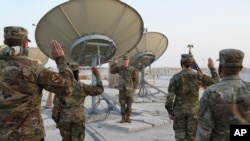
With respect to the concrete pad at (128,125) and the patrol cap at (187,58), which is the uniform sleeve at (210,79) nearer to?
the patrol cap at (187,58)

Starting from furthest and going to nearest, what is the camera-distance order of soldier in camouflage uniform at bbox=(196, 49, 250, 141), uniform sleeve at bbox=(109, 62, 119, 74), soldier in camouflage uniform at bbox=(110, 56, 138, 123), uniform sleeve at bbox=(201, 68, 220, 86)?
uniform sleeve at bbox=(109, 62, 119, 74) < soldier in camouflage uniform at bbox=(110, 56, 138, 123) < uniform sleeve at bbox=(201, 68, 220, 86) < soldier in camouflage uniform at bbox=(196, 49, 250, 141)

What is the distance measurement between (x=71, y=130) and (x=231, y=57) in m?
2.89

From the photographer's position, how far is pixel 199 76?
5258mm

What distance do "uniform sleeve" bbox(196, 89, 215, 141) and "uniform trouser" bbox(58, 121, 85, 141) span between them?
234cm

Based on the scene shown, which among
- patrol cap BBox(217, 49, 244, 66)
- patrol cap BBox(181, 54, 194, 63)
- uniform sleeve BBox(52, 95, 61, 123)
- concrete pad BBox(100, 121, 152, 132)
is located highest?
patrol cap BBox(181, 54, 194, 63)

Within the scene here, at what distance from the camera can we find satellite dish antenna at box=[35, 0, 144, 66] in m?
8.83

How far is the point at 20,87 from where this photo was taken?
9.43 feet

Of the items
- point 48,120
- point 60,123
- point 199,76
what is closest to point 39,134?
point 60,123

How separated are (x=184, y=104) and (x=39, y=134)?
2929 mm

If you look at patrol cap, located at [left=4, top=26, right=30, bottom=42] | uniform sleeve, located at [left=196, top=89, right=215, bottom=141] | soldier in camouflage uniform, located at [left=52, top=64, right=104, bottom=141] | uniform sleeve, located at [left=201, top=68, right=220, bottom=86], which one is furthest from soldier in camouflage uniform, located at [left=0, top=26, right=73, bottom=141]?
uniform sleeve, located at [left=201, top=68, right=220, bottom=86]

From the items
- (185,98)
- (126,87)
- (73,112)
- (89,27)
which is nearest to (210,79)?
(185,98)

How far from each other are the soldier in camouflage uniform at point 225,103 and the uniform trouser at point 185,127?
7.49 ft

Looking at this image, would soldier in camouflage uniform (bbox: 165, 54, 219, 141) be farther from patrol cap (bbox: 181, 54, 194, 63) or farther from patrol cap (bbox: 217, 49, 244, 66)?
patrol cap (bbox: 217, 49, 244, 66)

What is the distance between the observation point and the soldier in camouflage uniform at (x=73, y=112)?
4566 mm
